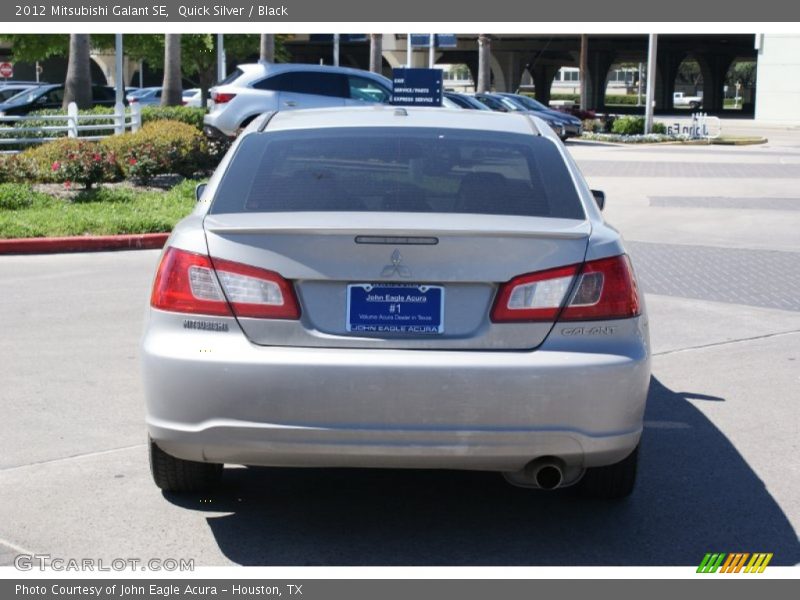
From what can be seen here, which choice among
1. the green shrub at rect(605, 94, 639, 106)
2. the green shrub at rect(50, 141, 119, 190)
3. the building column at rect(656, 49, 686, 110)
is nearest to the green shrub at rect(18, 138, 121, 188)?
the green shrub at rect(50, 141, 119, 190)

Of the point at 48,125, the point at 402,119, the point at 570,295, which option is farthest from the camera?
the point at 48,125

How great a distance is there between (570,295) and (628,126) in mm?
40845

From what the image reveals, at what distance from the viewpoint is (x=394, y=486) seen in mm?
5688

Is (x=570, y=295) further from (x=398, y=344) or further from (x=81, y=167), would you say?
(x=81, y=167)

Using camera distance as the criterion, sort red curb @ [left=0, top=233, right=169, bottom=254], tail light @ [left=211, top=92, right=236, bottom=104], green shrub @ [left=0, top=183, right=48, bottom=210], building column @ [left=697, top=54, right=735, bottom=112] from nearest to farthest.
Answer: red curb @ [left=0, top=233, right=169, bottom=254] → green shrub @ [left=0, top=183, right=48, bottom=210] → tail light @ [left=211, top=92, right=236, bottom=104] → building column @ [left=697, top=54, right=735, bottom=112]

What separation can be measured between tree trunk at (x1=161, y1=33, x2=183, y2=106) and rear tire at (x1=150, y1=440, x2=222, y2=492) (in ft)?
92.8

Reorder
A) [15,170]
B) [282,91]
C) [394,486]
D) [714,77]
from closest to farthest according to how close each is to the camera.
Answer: [394,486], [15,170], [282,91], [714,77]

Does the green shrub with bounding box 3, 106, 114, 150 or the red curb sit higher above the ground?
the green shrub with bounding box 3, 106, 114, 150

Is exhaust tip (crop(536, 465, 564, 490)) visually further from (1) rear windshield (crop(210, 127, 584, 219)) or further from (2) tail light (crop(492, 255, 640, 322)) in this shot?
(1) rear windshield (crop(210, 127, 584, 219))

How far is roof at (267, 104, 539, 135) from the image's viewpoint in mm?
5676

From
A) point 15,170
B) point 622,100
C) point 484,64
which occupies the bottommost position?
point 622,100

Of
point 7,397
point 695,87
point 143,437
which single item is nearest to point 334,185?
point 143,437

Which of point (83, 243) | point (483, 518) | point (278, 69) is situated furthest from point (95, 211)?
point (483, 518)

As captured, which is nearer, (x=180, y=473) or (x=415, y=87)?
(x=180, y=473)
